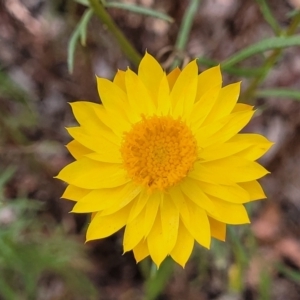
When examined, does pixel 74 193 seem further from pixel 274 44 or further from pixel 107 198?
pixel 274 44

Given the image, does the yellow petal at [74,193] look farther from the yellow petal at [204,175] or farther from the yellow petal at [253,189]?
the yellow petal at [253,189]

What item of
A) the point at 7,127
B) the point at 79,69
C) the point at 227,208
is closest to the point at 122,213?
the point at 227,208

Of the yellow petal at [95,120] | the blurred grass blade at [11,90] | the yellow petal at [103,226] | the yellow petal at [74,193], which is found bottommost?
the blurred grass blade at [11,90]

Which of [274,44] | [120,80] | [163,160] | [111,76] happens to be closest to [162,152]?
[163,160]

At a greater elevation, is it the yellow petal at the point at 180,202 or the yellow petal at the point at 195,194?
the yellow petal at the point at 195,194

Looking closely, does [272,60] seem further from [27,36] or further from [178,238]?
[27,36]

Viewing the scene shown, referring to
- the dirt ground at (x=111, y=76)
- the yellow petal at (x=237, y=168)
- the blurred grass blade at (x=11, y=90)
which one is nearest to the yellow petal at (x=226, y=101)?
the yellow petal at (x=237, y=168)

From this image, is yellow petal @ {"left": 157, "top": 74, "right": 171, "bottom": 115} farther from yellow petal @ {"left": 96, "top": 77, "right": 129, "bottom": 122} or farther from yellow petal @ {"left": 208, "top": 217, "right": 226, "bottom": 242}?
yellow petal @ {"left": 208, "top": 217, "right": 226, "bottom": 242}
